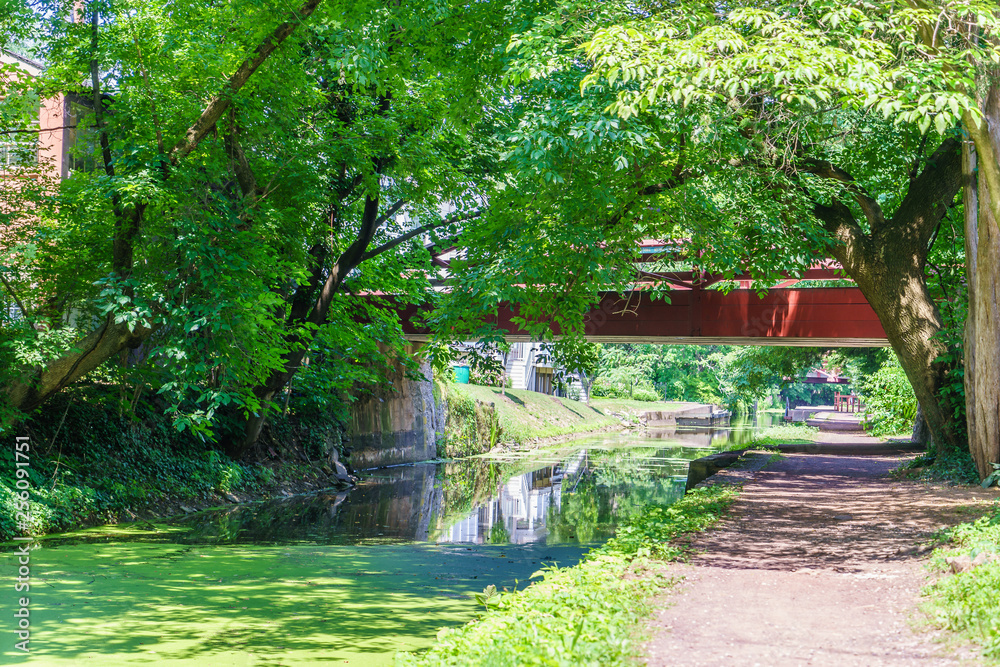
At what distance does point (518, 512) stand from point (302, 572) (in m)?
6.56

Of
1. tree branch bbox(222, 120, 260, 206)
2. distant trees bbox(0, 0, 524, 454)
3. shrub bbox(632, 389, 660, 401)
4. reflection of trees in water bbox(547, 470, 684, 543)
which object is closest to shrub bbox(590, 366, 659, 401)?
shrub bbox(632, 389, 660, 401)

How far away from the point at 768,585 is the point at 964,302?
33.2 feet

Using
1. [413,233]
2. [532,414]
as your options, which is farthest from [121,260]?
[532,414]

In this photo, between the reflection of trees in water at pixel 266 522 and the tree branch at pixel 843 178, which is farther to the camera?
the tree branch at pixel 843 178

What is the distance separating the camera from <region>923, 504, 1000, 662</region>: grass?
4.67 metres

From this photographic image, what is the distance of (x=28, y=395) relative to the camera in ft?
37.4

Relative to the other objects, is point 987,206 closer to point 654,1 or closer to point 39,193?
point 654,1

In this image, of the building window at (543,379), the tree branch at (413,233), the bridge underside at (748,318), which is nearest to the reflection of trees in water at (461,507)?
the bridge underside at (748,318)

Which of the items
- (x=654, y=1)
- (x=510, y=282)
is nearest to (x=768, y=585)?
(x=510, y=282)

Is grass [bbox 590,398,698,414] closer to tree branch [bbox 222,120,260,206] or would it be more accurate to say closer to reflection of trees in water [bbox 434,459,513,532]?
reflection of trees in water [bbox 434,459,513,532]

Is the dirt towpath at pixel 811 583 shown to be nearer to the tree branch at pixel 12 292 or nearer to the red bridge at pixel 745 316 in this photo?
the red bridge at pixel 745 316

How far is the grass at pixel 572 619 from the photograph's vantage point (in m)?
4.55

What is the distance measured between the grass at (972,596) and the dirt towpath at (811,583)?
154 millimetres

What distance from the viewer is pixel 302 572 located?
9.34m
